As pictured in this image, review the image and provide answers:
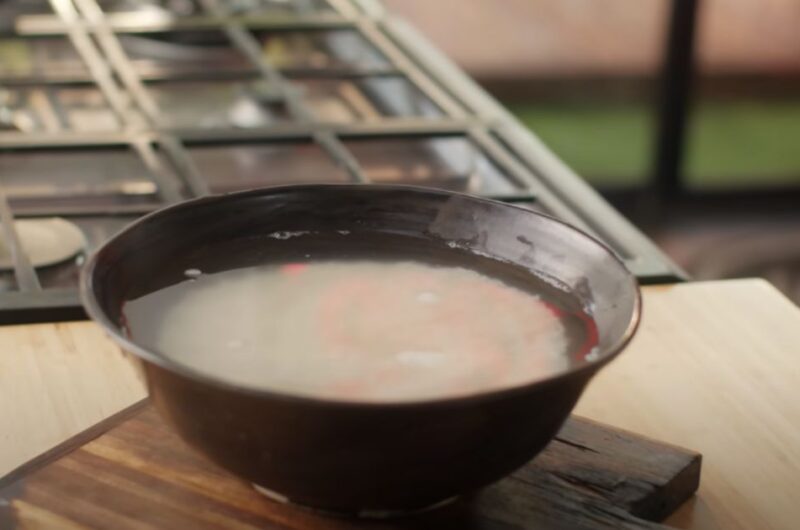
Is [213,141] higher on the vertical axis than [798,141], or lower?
lower

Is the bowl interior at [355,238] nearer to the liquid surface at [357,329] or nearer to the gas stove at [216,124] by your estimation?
the liquid surface at [357,329]

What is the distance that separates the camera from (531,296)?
3.16 ft

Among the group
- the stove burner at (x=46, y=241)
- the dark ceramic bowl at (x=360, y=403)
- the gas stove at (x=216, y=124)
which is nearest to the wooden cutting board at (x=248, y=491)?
the dark ceramic bowl at (x=360, y=403)

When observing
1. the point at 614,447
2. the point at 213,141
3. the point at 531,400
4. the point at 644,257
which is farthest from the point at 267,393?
the point at 213,141

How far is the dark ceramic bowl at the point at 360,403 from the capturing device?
0.74m

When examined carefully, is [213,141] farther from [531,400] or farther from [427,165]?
[531,400]

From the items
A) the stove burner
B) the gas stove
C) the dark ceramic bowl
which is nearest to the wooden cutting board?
the dark ceramic bowl

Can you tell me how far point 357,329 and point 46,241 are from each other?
85 centimetres

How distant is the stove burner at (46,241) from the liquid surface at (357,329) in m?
0.65

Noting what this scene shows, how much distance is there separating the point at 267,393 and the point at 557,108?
22.6 ft

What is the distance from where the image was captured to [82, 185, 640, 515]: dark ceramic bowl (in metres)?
0.74

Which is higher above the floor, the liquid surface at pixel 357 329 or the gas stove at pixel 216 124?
the gas stove at pixel 216 124

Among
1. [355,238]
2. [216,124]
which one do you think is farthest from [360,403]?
[216,124]

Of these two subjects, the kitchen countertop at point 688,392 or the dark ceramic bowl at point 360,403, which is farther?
the kitchen countertop at point 688,392
